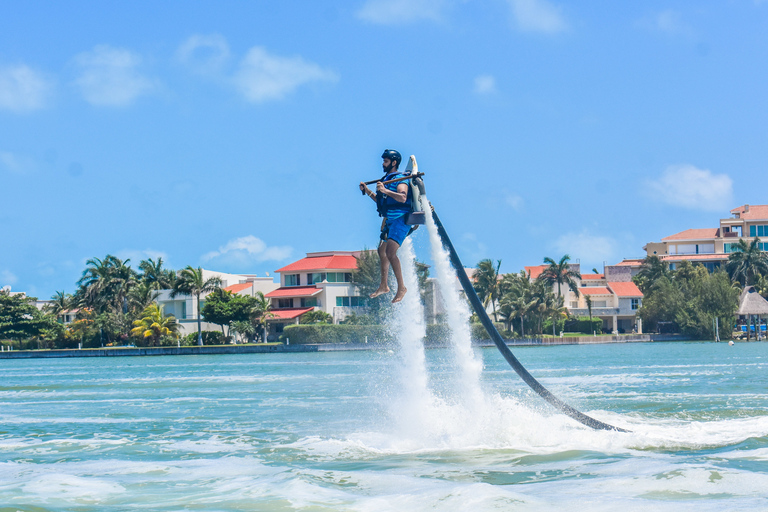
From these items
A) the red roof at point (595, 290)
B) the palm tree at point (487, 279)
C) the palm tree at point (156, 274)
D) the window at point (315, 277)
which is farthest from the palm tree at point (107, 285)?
the red roof at point (595, 290)

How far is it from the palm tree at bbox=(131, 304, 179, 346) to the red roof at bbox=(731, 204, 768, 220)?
277 ft

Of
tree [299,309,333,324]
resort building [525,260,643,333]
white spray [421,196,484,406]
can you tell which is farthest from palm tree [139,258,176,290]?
white spray [421,196,484,406]

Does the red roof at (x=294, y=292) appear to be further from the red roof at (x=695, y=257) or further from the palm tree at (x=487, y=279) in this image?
the red roof at (x=695, y=257)

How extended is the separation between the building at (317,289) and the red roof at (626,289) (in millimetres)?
35127

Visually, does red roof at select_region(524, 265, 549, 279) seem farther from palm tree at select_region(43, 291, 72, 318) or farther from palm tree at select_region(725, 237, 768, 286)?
palm tree at select_region(43, 291, 72, 318)

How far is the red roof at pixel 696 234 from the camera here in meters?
124

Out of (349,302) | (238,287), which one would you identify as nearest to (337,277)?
(349,302)

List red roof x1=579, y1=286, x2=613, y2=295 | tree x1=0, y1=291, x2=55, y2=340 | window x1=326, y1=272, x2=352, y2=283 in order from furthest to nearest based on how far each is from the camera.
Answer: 1. red roof x1=579, y1=286, x2=613, y2=295
2. tree x1=0, y1=291, x2=55, y2=340
3. window x1=326, y1=272, x2=352, y2=283

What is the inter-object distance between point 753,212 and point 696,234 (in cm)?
933

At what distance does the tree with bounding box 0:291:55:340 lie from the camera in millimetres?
93625

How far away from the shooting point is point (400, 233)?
1020 centimetres

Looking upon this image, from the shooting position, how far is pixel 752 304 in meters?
101

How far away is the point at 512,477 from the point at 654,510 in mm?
2429

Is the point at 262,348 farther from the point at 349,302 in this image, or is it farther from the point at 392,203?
the point at 392,203
